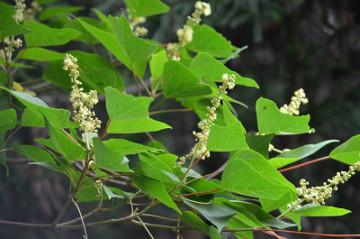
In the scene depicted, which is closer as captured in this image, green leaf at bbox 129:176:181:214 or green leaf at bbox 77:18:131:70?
green leaf at bbox 129:176:181:214

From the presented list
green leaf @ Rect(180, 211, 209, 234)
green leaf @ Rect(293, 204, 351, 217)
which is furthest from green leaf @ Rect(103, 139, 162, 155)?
green leaf @ Rect(293, 204, 351, 217)

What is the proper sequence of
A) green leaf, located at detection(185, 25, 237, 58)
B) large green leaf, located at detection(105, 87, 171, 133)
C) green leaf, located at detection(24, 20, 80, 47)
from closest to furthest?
large green leaf, located at detection(105, 87, 171, 133) < green leaf, located at detection(24, 20, 80, 47) < green leaf, located at detection(185, 25, 237, 58)

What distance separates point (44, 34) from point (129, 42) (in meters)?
0.15

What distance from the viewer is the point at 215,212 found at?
445 millimetres

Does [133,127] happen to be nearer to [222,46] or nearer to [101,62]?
[101,62]

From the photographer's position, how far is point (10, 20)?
0.52 meters

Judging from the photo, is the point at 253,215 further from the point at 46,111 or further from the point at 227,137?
the point at 46,111

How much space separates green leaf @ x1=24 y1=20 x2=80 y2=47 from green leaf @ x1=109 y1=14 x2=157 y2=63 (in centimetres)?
10

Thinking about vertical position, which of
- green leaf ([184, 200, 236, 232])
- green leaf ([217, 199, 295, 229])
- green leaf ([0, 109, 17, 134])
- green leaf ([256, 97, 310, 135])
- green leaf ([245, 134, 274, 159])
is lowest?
green leaf ([0, 109, 17, 134])

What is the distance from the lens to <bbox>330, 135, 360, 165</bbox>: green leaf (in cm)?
52

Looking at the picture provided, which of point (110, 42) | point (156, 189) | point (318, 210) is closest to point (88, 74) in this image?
point (110, 42)

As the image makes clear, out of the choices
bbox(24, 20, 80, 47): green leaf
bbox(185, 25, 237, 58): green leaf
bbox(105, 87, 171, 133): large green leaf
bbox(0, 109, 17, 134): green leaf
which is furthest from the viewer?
bbox(185, 25, 237, 58): green leaf

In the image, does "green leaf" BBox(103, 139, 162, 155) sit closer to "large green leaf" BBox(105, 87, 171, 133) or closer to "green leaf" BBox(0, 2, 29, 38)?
"large green leaf" BBox(105, 87, 171, 133)

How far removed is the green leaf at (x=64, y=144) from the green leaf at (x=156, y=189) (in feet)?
0.23
